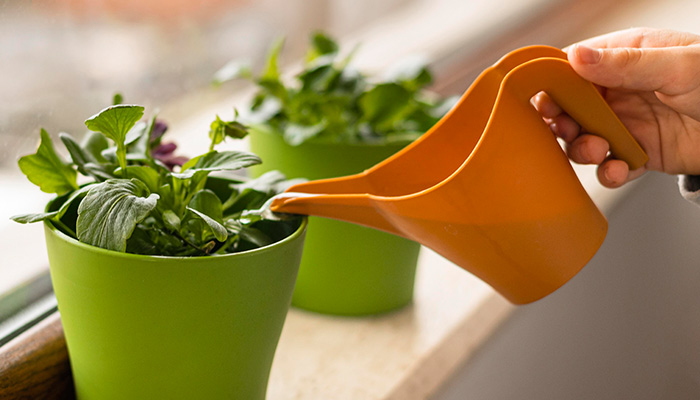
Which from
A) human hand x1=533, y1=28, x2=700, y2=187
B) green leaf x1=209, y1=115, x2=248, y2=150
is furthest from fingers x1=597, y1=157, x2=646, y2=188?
green leaf x1=209, y1=115, x2=248, y2=150

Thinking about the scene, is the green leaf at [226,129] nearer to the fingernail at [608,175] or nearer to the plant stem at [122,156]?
the plant stem at [122,156]

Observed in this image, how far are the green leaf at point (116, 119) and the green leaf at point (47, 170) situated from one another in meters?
0.07

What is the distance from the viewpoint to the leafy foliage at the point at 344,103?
695mm

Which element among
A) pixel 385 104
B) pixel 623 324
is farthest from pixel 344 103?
pixel 623 324

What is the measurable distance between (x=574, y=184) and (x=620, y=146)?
8 cm

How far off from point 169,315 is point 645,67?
39cm

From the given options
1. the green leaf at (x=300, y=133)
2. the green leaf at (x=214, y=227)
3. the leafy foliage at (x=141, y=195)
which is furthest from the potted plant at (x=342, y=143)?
the green leaf at (x=214, y=227)

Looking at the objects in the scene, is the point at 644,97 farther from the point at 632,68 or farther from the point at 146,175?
the point at 146,175

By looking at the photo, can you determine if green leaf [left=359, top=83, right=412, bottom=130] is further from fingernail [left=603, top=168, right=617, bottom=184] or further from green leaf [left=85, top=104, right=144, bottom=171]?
green leaf [left=85, top=104, right=144, bottom=171]

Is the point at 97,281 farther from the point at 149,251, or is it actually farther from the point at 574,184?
the point at 574,184

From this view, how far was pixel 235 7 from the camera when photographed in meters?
1.07

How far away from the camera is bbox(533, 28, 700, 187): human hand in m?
0.53

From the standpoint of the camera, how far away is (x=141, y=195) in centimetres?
45

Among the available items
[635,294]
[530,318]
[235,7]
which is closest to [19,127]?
[235,7]
